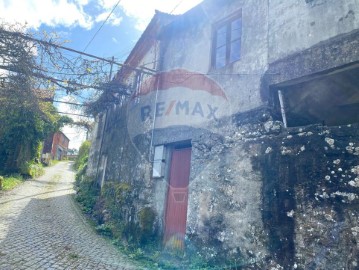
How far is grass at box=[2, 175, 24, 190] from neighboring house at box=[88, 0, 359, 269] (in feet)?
29.6

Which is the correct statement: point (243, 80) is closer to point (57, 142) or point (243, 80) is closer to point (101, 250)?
point (101, 250)

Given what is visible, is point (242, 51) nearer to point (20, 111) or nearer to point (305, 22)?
point (305, 22)

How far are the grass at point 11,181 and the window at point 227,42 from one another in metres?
12.3

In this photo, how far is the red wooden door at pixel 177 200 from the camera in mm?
6328

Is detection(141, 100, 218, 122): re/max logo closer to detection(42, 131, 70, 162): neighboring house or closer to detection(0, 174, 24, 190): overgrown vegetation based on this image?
detection(0, 174, 24, 190): overgrown vegetation

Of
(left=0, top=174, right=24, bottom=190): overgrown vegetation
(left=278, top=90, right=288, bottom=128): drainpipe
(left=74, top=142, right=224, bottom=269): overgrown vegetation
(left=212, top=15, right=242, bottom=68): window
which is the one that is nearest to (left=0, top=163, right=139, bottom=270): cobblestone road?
(left=74, top=142, right=224, bottom=269): overgrown vegetation

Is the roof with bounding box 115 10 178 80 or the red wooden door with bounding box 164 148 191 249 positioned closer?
the red wooden door with bounding box 164 148 191 249

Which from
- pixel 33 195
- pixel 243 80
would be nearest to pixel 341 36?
pixel 243 80

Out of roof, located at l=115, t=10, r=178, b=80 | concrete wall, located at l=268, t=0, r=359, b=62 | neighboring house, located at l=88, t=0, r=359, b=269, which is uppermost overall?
roof, located at l=115, t=10, r=178, b=80

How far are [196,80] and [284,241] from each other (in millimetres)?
4213

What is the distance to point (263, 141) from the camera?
4676 mm

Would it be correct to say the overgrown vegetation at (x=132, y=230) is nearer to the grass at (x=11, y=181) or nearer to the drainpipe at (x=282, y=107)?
the drainpipe at (x=282, y=107)

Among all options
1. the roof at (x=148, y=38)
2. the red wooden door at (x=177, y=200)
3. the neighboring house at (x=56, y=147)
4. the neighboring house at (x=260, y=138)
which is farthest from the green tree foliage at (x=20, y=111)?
the neighboring house at (x=56, y=147)

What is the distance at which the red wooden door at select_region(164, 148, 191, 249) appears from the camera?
633 cm
